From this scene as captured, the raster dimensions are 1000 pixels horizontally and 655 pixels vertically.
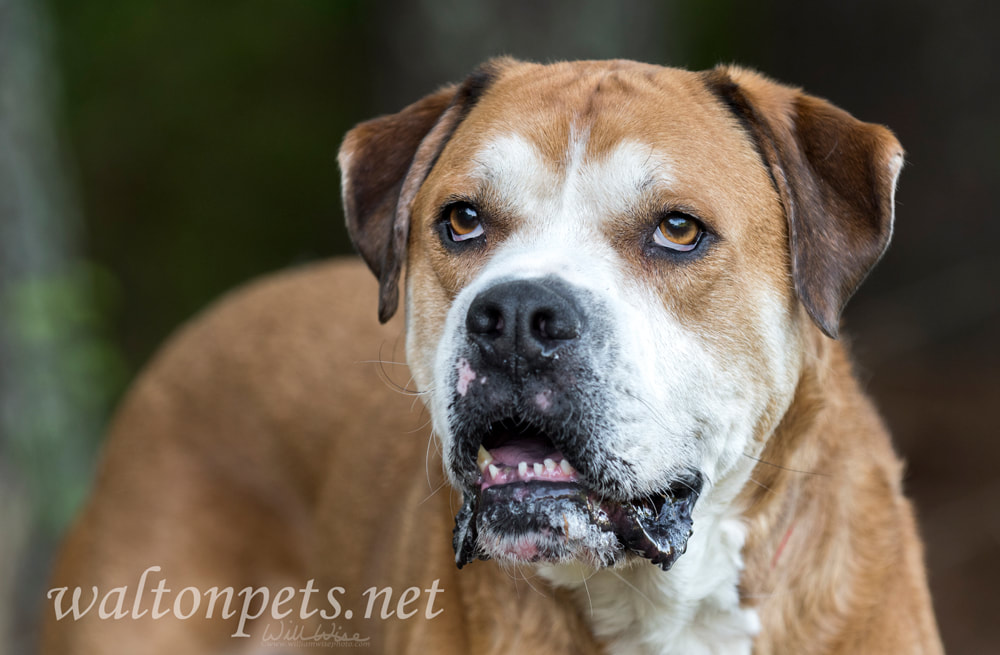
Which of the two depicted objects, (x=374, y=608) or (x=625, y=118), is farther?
(x=374, y=608)

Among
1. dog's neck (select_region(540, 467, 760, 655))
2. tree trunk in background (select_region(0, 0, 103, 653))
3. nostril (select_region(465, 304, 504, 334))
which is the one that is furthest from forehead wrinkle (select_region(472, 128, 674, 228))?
tree trunk in background (select_region(0, 0, 103, 653))

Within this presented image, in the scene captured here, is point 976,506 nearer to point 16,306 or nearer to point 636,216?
point 636,216

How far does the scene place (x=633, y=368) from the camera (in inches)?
102

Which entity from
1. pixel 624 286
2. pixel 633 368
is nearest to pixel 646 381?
pixel 633 368

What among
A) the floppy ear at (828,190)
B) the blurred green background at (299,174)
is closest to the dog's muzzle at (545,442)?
the floppy ear at (828,190)

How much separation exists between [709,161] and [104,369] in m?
4.72

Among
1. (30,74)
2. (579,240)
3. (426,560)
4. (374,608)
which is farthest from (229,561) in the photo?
(30,74)

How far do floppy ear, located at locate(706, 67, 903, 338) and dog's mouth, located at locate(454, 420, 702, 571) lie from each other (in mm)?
635

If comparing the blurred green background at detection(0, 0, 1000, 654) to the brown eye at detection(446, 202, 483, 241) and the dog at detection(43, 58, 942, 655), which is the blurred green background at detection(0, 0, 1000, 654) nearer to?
the dog at detection(43, 58, 942, 655)

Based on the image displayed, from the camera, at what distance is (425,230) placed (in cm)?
311

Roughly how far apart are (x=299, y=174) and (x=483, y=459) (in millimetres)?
8877

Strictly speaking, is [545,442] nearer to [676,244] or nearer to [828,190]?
[676,244]

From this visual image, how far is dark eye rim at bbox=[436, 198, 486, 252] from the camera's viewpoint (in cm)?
296

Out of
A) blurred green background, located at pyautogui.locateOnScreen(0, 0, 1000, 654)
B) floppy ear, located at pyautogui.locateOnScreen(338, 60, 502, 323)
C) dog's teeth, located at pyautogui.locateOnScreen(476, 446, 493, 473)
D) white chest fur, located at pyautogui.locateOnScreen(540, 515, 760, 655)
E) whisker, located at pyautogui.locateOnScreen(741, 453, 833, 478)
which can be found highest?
floppy ear, located at pyautogui.locateOnScreen(338, 60, 502, 323)
